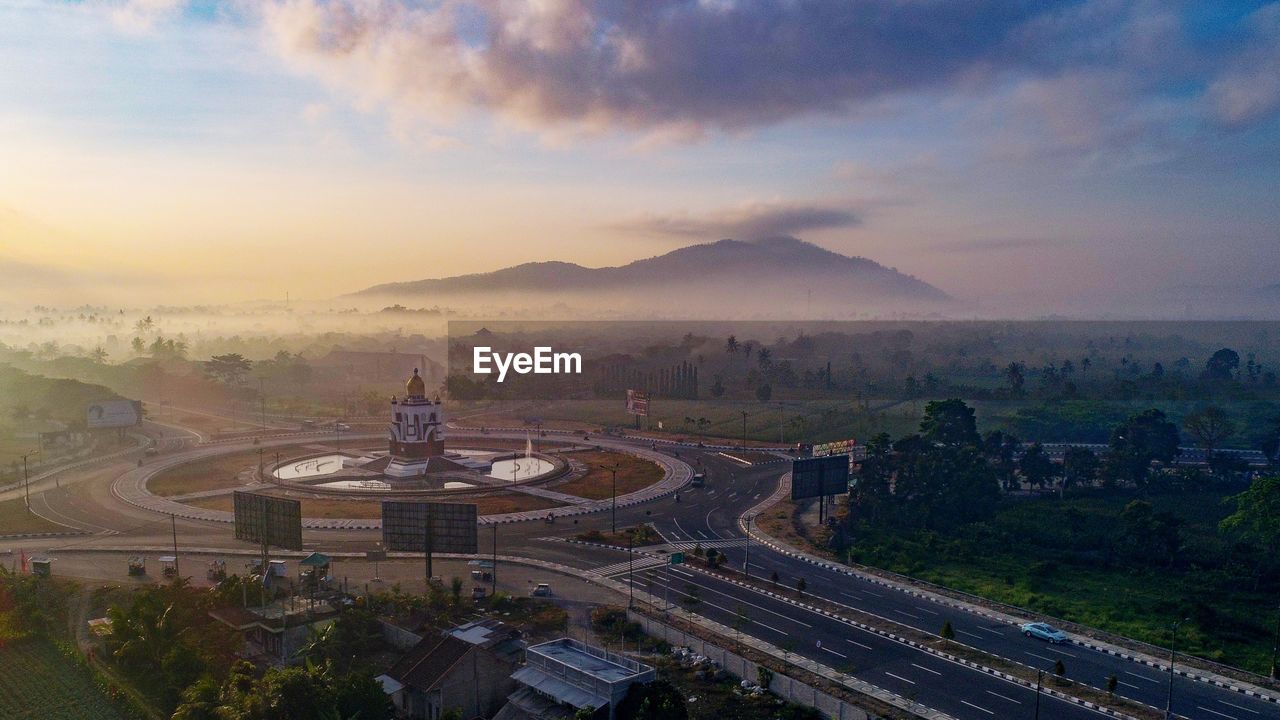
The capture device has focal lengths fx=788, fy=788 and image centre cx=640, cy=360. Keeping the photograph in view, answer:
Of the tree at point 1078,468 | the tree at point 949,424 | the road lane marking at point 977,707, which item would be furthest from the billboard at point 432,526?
the tree at point 1078,468

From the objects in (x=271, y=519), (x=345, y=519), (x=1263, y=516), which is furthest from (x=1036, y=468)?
(x=271, y=519)

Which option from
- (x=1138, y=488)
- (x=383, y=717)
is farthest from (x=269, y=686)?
(x=1138, y=488)

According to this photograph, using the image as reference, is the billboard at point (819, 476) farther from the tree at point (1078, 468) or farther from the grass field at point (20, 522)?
the grass field at point (20, 522)

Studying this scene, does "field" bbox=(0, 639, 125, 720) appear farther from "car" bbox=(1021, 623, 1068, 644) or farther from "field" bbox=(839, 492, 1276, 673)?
"field" bbox=(839, 492, 1276, 673)

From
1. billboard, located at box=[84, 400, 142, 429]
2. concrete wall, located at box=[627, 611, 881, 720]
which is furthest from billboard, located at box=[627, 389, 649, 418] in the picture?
billboard, located at box=[84, 400, 142, 429]

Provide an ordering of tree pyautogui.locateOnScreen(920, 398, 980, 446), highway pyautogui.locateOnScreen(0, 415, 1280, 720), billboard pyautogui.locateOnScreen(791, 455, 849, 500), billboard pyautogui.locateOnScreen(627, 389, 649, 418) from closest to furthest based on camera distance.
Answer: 1. highway pyautogui.locateOnScreen(0, 415, 1280, 720)
2. billboard pyautogui.locateOnScreen(791, 455, 849, 500)
3. tree pyautogui.locateOnScreen(920, 398, 980, 446)
4. billboard pyautogui.locateOnScreen(627, 389, 649, 418)
